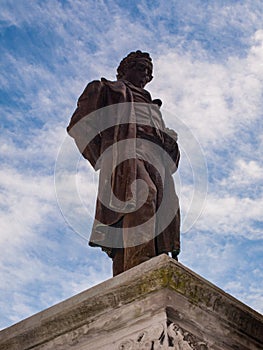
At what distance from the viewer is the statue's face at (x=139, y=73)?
596 cm

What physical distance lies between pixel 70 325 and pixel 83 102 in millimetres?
2471

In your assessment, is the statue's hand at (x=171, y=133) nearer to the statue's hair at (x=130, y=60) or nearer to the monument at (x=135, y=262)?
the monument at (x=135, y=262)

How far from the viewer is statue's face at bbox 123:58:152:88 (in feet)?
19.6

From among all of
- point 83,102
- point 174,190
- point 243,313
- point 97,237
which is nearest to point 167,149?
point 174,190

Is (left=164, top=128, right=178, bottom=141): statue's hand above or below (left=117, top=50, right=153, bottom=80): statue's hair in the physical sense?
below

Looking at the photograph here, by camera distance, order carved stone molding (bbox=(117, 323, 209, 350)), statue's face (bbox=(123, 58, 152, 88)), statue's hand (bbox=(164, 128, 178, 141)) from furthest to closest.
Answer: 1. statue's face (bbox=(123, 58, 152, 88))
2. statue's hand (bbox=(164, 128, 178, 141))
3. carved stone molding (bbox=(117, 323, 209, 350))

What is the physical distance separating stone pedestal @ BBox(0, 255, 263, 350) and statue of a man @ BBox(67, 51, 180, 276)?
994mm

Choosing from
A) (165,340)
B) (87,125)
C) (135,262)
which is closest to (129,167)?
(87,125)

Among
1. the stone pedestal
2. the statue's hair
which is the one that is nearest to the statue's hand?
the statue's hair

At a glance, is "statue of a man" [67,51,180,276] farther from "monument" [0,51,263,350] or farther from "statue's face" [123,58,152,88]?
"statue's face" [123,58,152,88]

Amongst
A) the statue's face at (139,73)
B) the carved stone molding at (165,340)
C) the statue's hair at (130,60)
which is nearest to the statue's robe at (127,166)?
the statue's face at (139,73)

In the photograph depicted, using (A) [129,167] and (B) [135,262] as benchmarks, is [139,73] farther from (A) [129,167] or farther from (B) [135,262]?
(B) [135,262]

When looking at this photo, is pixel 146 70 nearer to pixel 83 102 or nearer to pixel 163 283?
pixel 83 102

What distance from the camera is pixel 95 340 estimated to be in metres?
3.20
